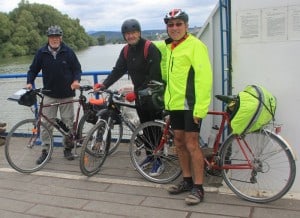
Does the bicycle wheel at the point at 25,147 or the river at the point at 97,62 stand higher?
the river at the point at 97,62

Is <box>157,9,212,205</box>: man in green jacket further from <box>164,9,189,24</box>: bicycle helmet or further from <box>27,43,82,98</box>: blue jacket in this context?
<box>27,43,82,98</box>: blue jacket

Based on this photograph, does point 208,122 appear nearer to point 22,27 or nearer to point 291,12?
point 291,12

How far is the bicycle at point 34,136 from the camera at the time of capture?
16.9 ft

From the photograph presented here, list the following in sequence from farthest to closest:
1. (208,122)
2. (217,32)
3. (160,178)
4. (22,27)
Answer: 1. (22,27)
2. (208,122)
3. (217,32)
4. (160,178)

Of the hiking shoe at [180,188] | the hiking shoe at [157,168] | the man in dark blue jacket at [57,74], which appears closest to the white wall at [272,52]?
the hiking shoe at [180,188]

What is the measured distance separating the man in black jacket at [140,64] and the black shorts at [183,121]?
64cm

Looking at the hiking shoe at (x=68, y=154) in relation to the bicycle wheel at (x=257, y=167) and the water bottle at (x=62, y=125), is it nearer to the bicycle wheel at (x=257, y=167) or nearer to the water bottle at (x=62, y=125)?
the water bottle at (x=62, y=125)

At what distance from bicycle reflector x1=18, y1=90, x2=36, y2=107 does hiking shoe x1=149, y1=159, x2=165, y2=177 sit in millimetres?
1858

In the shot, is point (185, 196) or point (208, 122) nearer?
point (185, 196)

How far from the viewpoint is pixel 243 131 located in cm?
369

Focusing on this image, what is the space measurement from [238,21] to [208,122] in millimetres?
1872

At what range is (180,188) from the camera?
4.11 metres

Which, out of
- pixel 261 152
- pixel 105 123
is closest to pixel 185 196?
pixel 261 152

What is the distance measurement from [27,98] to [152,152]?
5.95 ft
